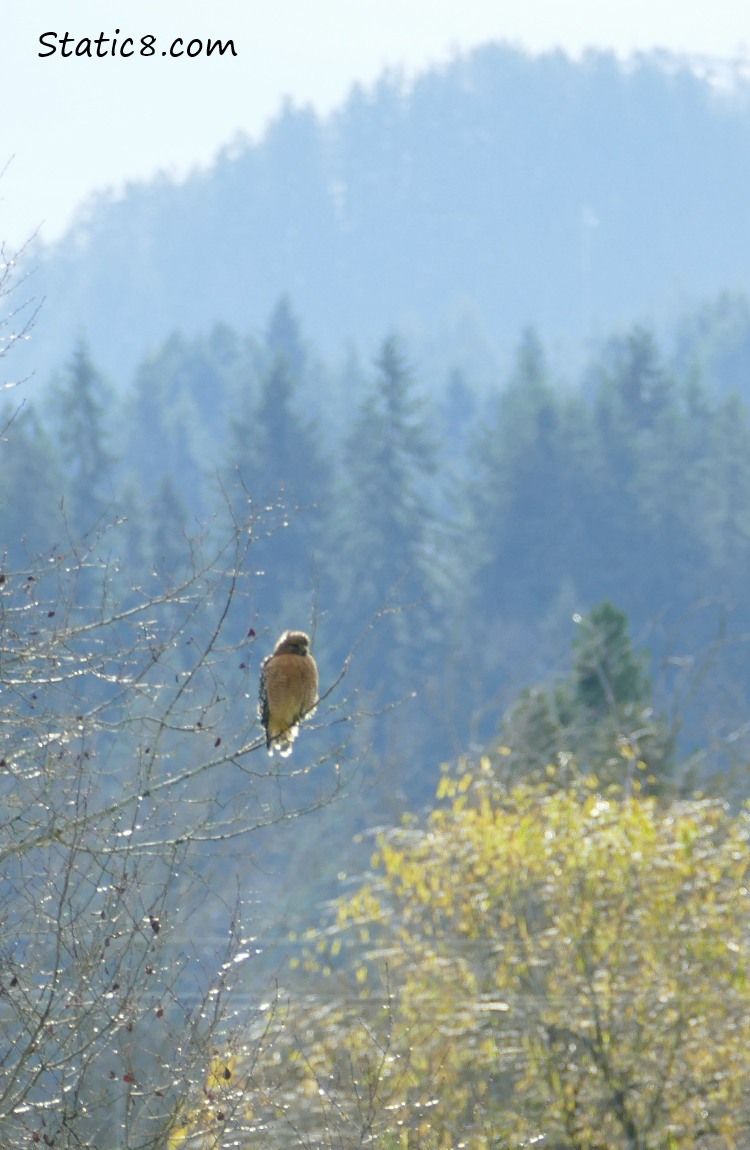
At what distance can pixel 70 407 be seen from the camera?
6412 centimetres

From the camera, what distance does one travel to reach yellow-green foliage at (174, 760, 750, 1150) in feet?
41.8

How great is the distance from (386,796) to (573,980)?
7.28 metres

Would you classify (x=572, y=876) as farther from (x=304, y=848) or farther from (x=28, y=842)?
(x=304, y=848)

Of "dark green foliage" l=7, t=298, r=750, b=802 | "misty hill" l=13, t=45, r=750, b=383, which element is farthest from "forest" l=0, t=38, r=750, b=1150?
"misty hill" l=13, t=45, r=750, b=383

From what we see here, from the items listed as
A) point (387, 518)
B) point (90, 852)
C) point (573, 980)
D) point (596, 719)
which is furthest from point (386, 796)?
point (387, 518)

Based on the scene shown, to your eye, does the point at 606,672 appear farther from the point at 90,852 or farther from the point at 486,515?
the point at 486,515

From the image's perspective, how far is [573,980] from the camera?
1339cm

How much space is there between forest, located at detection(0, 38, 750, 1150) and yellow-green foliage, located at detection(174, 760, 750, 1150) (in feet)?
0.12

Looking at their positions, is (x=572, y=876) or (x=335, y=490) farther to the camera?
(x=335, y=490)

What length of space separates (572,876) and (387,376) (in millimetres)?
52906

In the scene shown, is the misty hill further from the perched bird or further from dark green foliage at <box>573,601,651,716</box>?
the perched bird

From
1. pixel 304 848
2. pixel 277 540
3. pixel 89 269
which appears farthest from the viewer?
pixel 89 269

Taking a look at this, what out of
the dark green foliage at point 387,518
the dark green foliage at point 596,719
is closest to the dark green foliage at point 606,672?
the dark green foliage at point 596,719

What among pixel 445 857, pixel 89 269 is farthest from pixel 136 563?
pixel 89 269
